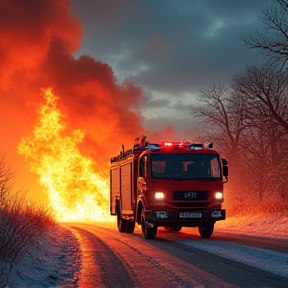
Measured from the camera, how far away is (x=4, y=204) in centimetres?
1173

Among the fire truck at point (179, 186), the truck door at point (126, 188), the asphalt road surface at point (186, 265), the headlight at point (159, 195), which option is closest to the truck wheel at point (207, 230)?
the fire truck at point (179, 186)

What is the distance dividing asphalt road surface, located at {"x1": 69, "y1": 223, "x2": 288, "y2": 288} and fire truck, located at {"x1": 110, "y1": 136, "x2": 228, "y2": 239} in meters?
1.61

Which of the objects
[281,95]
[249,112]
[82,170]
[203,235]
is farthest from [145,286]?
[82,170]

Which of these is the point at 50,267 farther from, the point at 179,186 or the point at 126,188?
the point at 126,188

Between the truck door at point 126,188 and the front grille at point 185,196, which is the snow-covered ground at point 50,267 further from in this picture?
the truck door at point 126,188

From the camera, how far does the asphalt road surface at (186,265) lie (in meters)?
8.02

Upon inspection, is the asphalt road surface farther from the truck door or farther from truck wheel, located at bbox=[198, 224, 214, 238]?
the truck door

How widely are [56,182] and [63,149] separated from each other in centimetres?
299

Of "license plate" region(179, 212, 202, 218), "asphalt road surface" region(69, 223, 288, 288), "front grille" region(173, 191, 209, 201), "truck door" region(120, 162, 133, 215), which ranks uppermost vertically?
"truck door" region(120, 162, 133, 215)

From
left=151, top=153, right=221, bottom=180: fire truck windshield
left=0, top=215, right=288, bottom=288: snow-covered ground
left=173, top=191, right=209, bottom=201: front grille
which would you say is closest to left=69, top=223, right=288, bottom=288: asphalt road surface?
left=0, top=215, right=288, bottom=288: snow-covered ground

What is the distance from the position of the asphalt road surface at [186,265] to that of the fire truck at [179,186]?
1.61 m

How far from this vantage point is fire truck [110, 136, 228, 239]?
15.8m

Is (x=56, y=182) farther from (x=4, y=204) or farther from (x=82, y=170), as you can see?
(x=4, y=204)

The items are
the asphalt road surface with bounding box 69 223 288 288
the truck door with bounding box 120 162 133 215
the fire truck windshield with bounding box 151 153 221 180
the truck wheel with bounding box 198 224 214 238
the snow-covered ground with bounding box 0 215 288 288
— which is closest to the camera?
the asphalt road surface with bounding box 69 223 288 288
